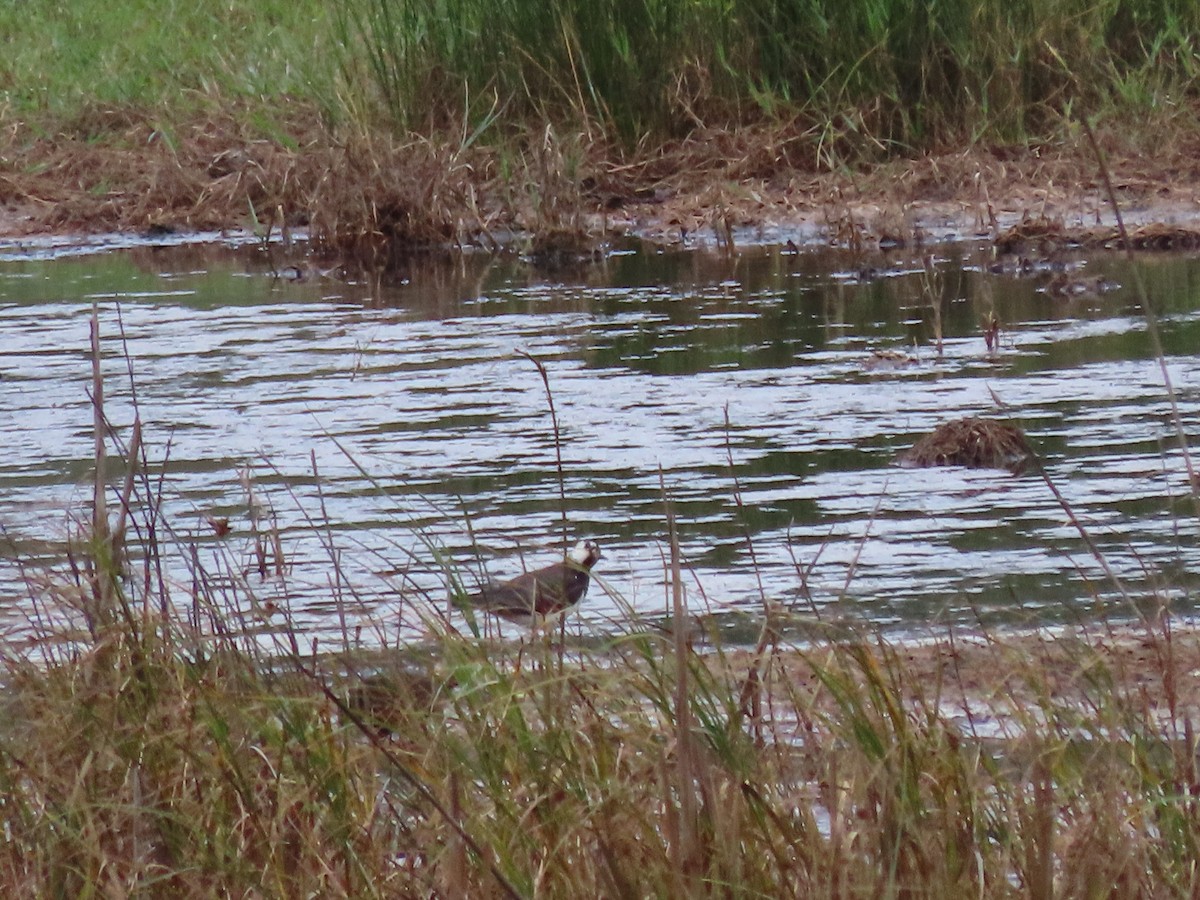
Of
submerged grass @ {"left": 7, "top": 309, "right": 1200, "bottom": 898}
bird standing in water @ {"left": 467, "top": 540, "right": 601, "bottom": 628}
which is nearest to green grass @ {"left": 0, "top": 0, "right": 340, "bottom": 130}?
Result: bird standing in water @ {"left": 467, "top": 540, "right": 601, "bottom": 628}

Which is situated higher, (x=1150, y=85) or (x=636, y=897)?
(x=1150, y=85)

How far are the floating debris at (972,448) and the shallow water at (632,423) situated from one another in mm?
79

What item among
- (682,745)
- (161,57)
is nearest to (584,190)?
(161,57)

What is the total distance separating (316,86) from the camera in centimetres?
1306

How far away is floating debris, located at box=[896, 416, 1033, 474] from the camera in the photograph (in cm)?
668

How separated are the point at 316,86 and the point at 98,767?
9955 millimetres

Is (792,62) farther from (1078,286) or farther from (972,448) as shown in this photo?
(972,448)

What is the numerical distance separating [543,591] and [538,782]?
4.14ft

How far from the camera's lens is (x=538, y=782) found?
127 inches

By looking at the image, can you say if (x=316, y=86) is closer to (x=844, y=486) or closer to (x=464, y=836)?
(x=844, y=486)

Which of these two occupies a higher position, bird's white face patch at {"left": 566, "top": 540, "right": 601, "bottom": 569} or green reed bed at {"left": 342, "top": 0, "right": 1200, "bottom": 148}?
green reed bed at {"left": 342, "top": 0, "right": 1200, "bottom": 148}

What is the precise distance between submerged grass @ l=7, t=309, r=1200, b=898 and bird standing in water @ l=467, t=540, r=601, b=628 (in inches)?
16.1

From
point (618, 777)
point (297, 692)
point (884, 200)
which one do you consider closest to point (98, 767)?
point (297, 692)

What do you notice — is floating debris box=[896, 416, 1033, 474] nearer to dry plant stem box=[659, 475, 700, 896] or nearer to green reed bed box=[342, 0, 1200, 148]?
dry plant stem box=[659, 475, 700, 896]
